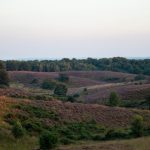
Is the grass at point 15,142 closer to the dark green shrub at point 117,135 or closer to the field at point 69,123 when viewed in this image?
the field at point 69,123

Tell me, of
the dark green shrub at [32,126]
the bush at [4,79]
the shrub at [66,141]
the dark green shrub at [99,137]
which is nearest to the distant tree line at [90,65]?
the bush at [4,79]

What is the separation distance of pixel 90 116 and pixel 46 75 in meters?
76.9

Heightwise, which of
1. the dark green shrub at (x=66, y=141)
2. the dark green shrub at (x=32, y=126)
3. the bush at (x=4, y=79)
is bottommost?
the dark green shrub at (x=66, y=141)

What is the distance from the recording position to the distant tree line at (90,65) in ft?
483

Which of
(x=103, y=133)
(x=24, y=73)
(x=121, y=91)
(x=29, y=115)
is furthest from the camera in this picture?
(x=24, y=73)

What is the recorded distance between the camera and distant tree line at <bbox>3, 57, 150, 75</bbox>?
483ft

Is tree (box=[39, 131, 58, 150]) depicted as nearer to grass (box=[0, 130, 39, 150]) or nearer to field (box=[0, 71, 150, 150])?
field (box=[0, 71, 150, 150])

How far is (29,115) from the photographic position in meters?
41.7

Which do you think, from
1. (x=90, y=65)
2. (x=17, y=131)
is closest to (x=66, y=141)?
(x=17, y=131)

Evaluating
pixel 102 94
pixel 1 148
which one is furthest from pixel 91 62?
pixel 1 148

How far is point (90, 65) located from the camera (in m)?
171

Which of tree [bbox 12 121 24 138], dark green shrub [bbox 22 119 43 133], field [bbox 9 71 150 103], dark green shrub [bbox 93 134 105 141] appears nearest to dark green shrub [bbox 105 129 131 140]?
dark green shrub [bbox 93 134 105 141]

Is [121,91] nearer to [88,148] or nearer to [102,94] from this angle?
[102,94]

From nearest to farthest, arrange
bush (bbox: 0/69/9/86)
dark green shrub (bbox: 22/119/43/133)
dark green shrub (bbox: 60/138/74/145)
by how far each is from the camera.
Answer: dark green shrub (bbox: 60/138/74/145), dark green shrub (bbox: 22/119/43/133), bush (bbox: 0/69/9/86)
